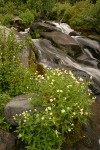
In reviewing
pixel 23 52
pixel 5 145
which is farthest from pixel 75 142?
pixel 23 52

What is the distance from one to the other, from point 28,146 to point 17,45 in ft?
13.3

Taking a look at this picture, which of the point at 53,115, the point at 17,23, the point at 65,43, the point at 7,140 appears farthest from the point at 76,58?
the point at 53,115

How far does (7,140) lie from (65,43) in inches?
409

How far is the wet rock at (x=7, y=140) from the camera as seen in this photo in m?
7.34

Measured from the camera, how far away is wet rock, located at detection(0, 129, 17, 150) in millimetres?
7336

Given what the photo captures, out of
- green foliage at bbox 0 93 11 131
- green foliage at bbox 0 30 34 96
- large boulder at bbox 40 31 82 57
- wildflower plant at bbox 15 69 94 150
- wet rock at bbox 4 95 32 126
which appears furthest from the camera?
large boulder at bbox 40 31 82 57

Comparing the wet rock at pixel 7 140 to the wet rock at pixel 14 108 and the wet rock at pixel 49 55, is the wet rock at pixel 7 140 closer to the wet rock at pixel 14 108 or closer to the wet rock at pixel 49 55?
the wet rock at pixel 14 108

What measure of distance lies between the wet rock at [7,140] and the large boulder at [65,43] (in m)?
9.88

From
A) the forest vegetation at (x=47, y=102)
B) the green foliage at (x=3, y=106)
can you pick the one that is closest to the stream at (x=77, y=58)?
the forest vegetation at (x=47, y=102)

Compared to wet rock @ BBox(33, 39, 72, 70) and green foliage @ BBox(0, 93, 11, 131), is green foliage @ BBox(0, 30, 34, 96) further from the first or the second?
wet rock @ BBox(33, 39, 72, 70)

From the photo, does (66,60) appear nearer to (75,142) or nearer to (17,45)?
(17,45)

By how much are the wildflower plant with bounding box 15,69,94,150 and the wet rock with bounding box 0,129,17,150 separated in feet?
0.92

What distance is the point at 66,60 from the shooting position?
15.2 m

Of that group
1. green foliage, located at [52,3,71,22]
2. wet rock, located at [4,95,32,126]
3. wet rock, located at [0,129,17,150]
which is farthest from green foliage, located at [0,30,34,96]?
green foliage, located at [52,3,71,22]
